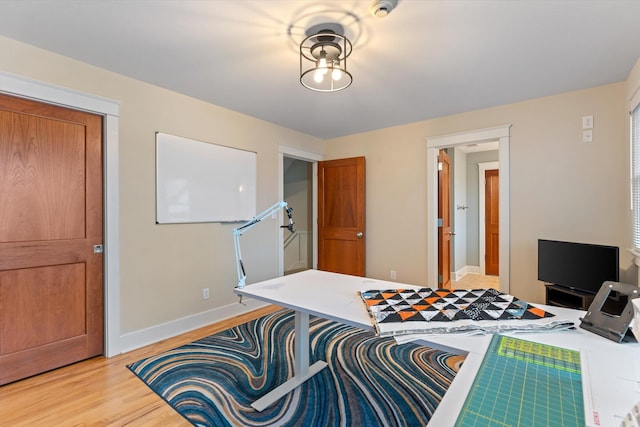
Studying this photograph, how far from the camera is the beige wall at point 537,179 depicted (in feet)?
9.18

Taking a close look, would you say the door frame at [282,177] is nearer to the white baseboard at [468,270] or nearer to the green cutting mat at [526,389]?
the white baseboard at [468,270]

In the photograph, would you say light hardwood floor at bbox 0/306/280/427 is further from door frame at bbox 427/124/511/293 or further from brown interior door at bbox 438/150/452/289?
brown interior door at bbox 438/150/452/289

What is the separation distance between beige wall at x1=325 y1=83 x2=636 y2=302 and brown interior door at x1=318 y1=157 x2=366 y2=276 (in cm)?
29

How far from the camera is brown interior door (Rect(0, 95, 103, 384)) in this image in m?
2.17

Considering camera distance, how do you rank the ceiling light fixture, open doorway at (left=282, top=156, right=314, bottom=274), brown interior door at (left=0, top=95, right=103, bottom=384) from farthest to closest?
open doorway at (left=282, top=156, right=314, bottom=274) → brown interior door at (left=0, top=95, right=103, bottom=384) → the ceiling light fixture

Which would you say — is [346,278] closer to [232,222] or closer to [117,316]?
[232,222]

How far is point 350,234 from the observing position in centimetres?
445

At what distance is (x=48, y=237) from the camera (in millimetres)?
Answer: 2332

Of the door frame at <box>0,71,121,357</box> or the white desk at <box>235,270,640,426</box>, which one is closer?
the white desk at <box>235,270,640,426</box>

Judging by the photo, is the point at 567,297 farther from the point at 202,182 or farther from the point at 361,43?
the point at 202,182

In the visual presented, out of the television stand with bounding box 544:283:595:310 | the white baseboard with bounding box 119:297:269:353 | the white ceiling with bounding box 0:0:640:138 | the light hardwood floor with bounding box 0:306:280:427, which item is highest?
the white ceiling with bounding box 0:0:640:138

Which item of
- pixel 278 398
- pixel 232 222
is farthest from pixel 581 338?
pixel 232 222

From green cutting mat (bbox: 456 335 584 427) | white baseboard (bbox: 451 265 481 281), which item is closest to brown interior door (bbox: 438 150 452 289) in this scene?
white baseboard (bbox: 451 265 481 281)

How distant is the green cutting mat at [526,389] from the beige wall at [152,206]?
2.76m
